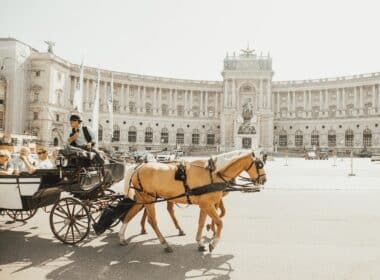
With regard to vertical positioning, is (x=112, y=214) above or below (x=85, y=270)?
above

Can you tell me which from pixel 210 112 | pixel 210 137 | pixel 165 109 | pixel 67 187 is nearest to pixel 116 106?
pixel 165 109

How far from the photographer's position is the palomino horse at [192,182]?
7.34m

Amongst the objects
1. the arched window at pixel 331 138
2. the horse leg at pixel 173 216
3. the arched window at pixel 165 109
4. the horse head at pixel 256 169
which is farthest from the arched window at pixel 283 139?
the horse head at pixel 256 169

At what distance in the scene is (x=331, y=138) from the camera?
247 ft

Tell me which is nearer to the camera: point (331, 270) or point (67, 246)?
point (331, 270)

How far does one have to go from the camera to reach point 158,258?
6879 millimetres

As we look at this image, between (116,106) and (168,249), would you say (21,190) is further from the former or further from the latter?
(116,106)

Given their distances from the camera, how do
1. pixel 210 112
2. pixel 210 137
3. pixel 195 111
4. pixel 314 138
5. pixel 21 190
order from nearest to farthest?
pixel 21 190
pixel 314 138
pixel 210 137
pixel 195 111
pixel 210 112

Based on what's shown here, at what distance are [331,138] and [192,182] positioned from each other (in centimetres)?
7464

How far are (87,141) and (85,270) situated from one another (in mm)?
3484

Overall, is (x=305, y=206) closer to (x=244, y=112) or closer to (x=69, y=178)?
(x=69, y=178)

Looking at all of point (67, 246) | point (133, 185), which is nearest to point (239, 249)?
point (133, 185)

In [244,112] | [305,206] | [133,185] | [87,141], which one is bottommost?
[305,206]

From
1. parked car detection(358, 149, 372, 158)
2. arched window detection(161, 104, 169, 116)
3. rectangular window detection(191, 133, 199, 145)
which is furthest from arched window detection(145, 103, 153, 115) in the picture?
parked car detection(358, 149, 372, 158)
